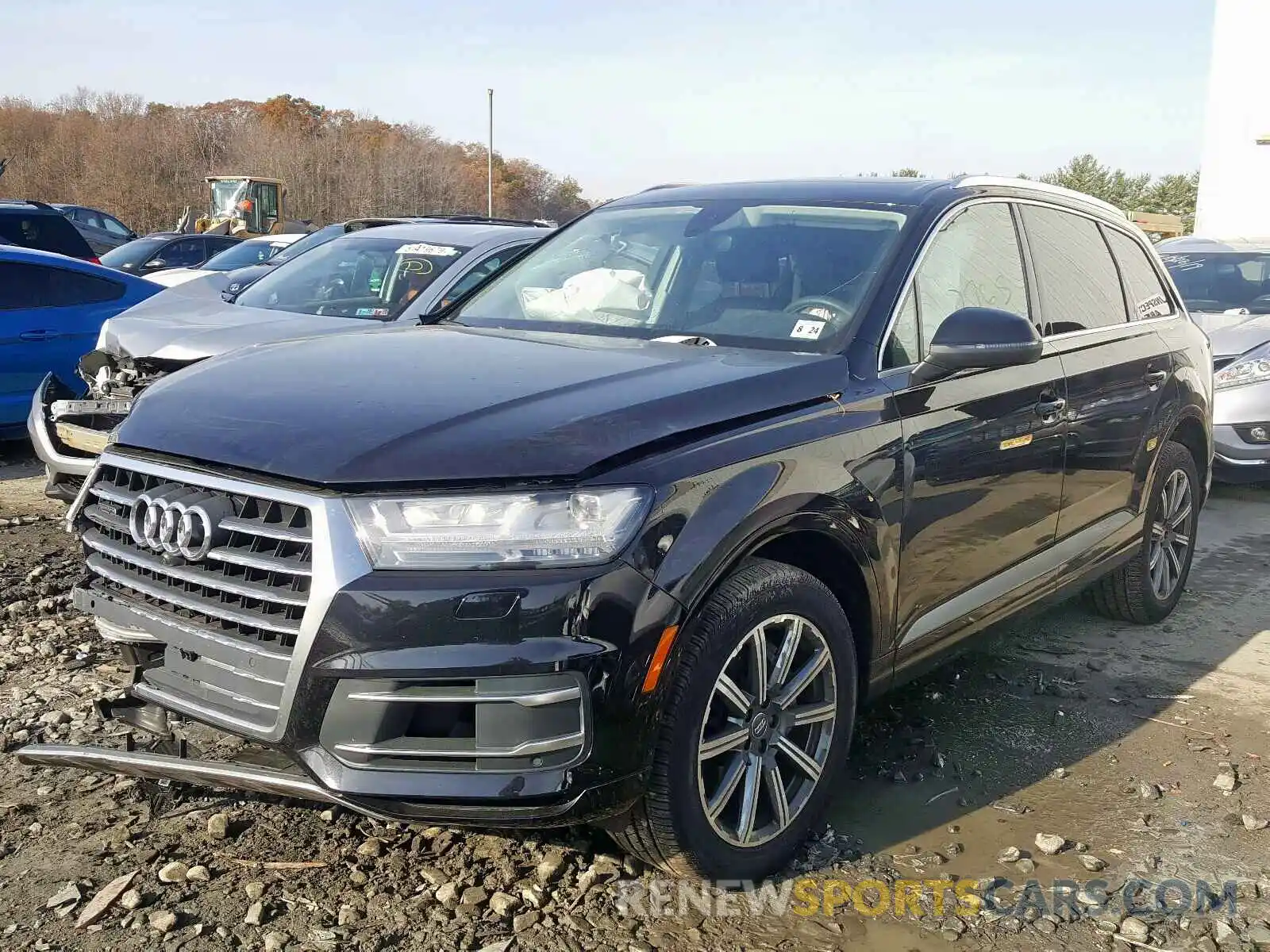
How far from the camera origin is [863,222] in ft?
12.6

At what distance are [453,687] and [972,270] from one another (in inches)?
91.9

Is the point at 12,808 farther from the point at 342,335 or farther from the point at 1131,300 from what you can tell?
the point at 1131,300

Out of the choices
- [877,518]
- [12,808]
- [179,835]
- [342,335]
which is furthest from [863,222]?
[12,808]

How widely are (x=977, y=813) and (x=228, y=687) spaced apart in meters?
2.14

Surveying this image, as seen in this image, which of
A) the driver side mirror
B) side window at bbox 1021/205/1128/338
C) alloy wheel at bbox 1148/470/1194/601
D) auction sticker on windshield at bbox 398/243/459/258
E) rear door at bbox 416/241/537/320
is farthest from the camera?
auction sticker on windshield at bbox 398/243/459/258

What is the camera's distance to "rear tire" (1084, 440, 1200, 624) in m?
5.14

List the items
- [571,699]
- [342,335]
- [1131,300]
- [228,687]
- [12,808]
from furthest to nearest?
[1131,300]
[342,335]
[12,808]
[228,687]
[571,699]

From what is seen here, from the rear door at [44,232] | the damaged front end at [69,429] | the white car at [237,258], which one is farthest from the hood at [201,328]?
the white car at [237,258]

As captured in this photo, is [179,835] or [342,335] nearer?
[179,835]

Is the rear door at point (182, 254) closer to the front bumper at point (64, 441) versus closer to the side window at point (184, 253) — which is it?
the side window at point (184, 253)

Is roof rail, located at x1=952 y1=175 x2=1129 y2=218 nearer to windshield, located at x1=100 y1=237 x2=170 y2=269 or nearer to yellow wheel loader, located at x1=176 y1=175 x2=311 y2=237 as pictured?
windshield, located at x1=100 y1=237 x2=170 y2=269

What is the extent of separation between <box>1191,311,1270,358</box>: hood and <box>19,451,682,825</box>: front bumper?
6.90 metres

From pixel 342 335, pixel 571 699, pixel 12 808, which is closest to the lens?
pixel 571 699

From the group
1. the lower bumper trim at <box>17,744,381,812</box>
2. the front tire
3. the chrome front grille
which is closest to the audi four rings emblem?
the chrome front grille
